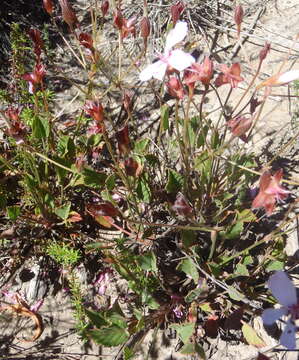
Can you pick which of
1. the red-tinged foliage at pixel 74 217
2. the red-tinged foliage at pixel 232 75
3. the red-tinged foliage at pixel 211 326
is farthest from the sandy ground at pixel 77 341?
the red-tinged foliage at pixel 74 217

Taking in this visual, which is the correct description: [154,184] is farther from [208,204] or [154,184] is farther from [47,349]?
[47,349]

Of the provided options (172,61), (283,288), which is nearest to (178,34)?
(172,61)

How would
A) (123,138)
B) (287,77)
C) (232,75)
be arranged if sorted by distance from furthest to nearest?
(123,138)
(232,75)
(287,77)

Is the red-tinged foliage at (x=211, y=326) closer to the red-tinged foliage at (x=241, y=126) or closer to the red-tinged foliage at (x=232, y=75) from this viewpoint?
the red-tinged foliage at (x=241, y=126)

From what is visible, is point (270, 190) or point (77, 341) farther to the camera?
point (77, 341)

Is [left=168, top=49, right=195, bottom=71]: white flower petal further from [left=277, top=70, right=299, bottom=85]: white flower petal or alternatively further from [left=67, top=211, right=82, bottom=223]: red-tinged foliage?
[left=67, top=211, right=82, bottom=223]: red-tinged foliage

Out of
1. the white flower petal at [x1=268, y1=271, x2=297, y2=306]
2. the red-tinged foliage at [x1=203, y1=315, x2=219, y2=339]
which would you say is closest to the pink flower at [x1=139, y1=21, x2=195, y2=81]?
the white flower petal at [x1=268, y1=271, x2=297, y2=306]

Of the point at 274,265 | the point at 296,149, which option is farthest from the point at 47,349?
the point at 296,149

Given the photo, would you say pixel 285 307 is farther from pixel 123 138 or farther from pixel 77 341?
pixel 77 341
